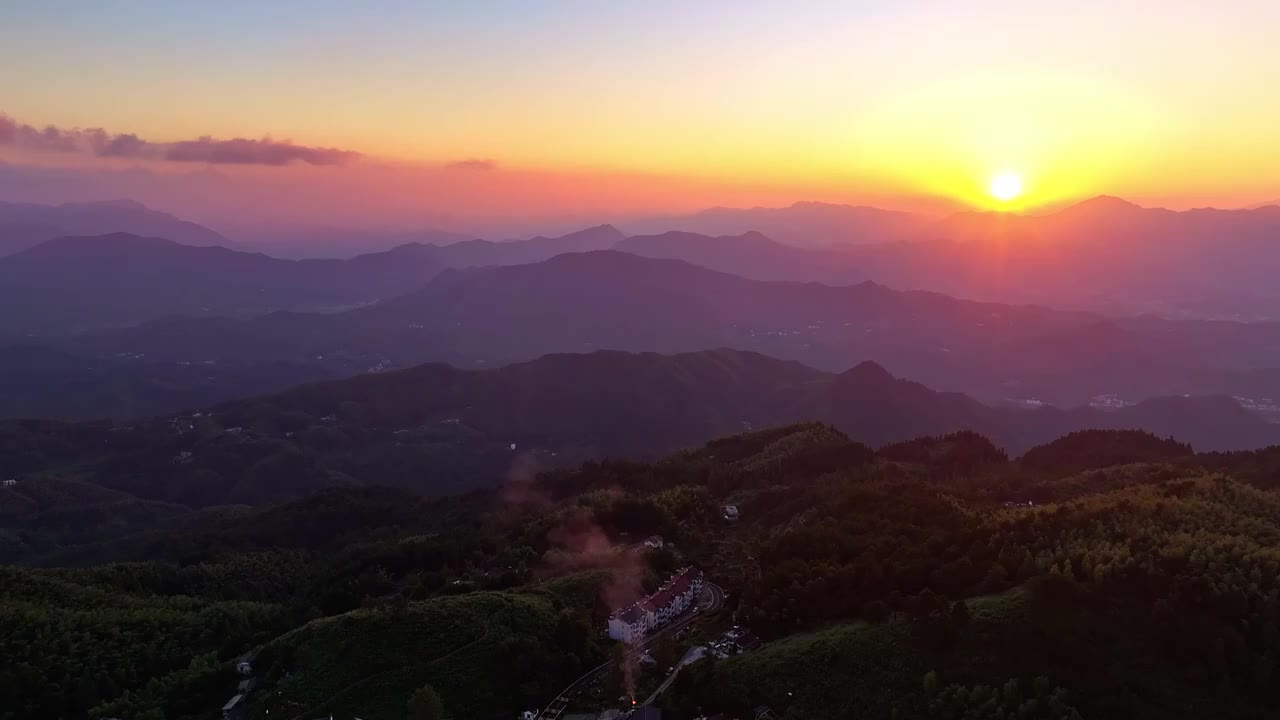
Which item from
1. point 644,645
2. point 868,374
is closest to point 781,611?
point 644,645

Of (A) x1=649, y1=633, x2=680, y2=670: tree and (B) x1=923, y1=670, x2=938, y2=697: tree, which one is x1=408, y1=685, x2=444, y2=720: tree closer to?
(A) x1=649, y1=633, x2=680, y2=670: tree

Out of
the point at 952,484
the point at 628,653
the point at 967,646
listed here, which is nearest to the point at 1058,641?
the point at 967,646

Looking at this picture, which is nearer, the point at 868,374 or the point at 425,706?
the point at 425,706

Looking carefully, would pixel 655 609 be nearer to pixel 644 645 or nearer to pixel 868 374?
pixel 644 645

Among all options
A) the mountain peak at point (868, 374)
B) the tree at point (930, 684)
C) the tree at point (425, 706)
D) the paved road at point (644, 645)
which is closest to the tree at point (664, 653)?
the paved road at point (644, 645)

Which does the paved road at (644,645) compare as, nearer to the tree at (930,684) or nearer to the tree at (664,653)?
the tree at (664,653)

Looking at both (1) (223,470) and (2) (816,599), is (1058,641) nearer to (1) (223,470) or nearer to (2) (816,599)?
(2) (816,599)
